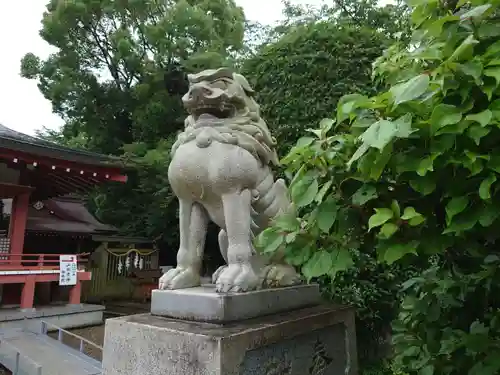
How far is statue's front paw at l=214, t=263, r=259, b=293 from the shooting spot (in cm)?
218

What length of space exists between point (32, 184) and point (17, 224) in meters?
1.15

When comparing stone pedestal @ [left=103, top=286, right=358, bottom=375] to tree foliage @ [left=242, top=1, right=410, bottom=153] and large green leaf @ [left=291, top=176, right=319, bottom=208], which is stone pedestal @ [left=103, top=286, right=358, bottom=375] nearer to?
large green leaf @ [left=291, top=176, right=319, bottom=208]

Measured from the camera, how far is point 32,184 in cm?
937

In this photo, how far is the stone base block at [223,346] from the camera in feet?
5.97

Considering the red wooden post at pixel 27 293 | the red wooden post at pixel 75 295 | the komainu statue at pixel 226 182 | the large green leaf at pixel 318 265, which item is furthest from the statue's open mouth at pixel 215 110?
the red wooden post at pixel 75 295

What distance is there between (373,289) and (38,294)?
8239 mm

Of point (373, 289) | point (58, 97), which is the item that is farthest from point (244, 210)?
point (58, 97)

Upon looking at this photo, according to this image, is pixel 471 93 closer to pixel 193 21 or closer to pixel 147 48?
pixel 193 21

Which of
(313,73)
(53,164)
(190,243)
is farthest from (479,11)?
(53,164)

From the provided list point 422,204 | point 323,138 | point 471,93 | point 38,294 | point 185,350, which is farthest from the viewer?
point 38,294

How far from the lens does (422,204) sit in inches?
54.2

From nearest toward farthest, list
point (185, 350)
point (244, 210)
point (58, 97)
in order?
point (185, 350), point (244, 210), point (58, 97)

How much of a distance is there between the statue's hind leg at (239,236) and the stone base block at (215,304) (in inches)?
4.0

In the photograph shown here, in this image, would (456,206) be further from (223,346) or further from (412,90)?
(223,346)
